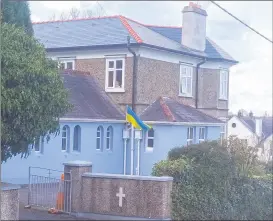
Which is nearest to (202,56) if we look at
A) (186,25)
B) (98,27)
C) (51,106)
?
(186,25)

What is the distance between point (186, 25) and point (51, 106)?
22835 millimetres

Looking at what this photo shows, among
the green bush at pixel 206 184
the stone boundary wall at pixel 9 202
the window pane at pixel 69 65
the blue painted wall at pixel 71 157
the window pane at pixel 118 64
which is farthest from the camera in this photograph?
the window pane at pixel 69 65

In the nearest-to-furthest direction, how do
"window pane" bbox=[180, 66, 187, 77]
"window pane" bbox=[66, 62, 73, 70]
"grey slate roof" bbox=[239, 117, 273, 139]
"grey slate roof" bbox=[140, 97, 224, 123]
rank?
1. "grey slate roof" bbox=[140, 97, 224, 123]
2. "window pane" bbox=[66, 62, 73, 70]
3. "window pane" bbox=[180, 66, 187, 77]
4. "grey slate roof" bbox=[239, 117, 273, 139]

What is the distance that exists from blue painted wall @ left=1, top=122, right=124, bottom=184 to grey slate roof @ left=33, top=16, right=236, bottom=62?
183 inches

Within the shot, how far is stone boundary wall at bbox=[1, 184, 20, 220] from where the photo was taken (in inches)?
536

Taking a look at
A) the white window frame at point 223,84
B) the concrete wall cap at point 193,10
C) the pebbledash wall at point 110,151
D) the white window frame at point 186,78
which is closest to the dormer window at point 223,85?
the white window frame at point 223,84

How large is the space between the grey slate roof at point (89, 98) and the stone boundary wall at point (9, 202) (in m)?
14.0

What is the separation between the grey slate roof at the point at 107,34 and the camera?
32.7 m

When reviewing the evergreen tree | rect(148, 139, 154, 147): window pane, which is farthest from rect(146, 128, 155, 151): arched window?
the evergreen tree

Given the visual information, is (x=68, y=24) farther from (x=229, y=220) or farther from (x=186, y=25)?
(x=229, y=220)

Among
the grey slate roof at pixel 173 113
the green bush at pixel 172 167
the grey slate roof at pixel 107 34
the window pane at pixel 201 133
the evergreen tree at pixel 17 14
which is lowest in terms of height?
the green bush at pixel 172 167

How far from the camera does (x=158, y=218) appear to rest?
60.0ft

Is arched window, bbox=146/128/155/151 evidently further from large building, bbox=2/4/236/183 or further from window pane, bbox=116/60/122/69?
window pane, bbox=116/60/122/69

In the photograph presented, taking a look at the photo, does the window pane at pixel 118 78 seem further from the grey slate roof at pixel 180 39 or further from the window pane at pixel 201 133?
the grey slate roof at pixel 180 39
